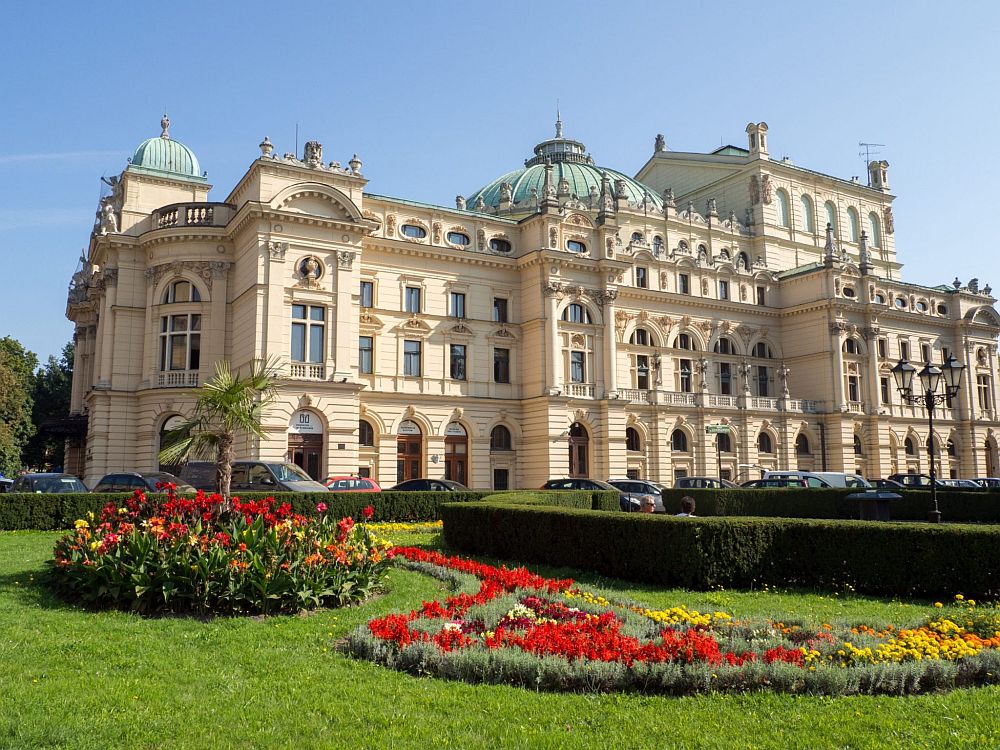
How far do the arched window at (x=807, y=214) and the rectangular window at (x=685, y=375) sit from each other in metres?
18.7

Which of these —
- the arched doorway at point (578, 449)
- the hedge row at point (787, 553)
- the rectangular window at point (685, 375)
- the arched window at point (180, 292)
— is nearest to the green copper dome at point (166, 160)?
the arched window at point (180, 292)

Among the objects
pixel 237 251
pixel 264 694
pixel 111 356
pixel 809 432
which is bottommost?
pixel 264 694

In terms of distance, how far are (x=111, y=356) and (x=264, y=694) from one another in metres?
39.6

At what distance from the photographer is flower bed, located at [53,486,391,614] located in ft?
39.1

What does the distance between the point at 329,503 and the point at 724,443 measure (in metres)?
37.2

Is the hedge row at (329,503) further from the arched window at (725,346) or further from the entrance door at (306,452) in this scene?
the arched window at (725,346)

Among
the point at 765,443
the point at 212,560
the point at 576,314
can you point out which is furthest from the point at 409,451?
the point at 212,560

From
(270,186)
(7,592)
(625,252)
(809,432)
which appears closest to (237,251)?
(270,186)

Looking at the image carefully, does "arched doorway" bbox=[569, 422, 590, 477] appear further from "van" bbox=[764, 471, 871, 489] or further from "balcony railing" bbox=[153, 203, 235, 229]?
"balcony railing" bbox=[153, 203, 235, 229]

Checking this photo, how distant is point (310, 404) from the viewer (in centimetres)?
3912

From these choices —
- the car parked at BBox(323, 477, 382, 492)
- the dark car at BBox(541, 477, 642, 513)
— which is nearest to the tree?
the car parked at BBox(323, 477, 382, 492)

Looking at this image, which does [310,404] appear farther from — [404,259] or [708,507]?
[708,507]

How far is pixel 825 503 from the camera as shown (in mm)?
30969

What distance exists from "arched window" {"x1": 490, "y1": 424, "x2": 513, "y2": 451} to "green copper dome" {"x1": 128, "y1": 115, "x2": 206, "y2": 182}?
23604 millimetres
